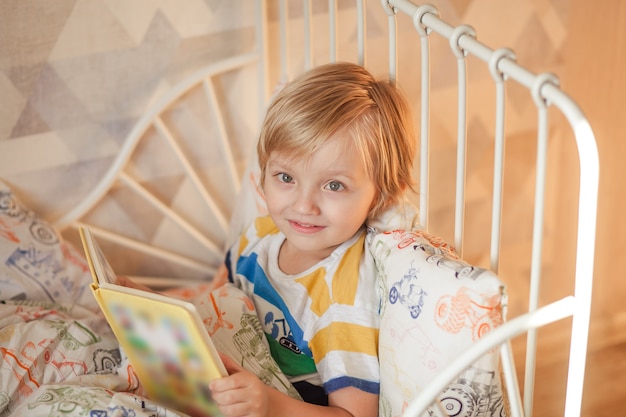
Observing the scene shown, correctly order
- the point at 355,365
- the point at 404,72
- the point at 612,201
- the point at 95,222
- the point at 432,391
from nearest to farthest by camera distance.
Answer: the point at 432,391 < the point at 355,365 < the point at 95,222 < the point at 404,72 < the point at 612,201

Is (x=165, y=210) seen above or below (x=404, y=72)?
below

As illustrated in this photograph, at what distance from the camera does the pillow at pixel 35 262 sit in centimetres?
146

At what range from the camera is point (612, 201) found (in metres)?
2.07

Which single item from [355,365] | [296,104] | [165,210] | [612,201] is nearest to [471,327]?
[355,365]

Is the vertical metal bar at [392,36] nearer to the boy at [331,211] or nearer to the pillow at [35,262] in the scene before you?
the boy at [331,211]

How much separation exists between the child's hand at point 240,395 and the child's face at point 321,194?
0.27 meters

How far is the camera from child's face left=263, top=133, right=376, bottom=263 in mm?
1182

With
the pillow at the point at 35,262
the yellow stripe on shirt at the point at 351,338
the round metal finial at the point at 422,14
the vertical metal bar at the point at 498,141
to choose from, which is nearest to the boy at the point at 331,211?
the yellow stripe on shirt at the point at 351,338

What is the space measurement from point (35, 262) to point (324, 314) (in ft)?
2.00

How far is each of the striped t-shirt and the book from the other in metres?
0.20

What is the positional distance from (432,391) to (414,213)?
1.41 ft

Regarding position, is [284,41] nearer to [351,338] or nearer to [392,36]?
[392,36]

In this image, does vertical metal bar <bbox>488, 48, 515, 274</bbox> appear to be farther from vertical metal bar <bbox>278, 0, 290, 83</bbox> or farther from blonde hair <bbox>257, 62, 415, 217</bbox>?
vertical metal bar <bbox>278, 0, 290, 83</bbox>

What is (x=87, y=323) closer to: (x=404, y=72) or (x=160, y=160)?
(x=160, y=160)
